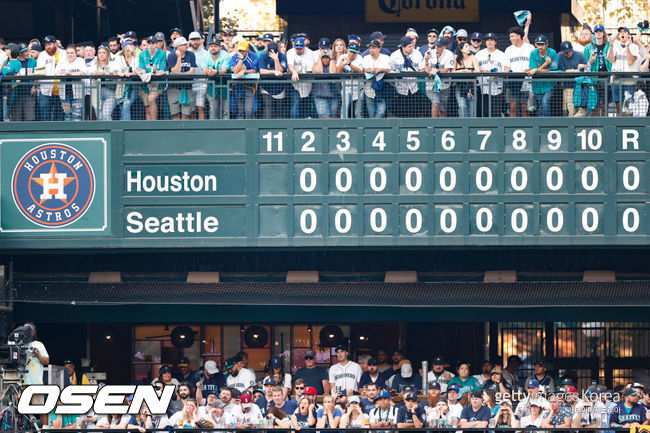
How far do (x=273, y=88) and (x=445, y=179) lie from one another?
10.4 ft

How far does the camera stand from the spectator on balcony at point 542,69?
21125mm

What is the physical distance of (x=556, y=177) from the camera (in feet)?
68.3

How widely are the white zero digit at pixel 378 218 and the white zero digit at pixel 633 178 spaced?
3.87m

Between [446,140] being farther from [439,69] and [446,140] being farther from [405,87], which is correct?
[439,69]

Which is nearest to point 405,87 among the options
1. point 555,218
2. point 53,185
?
point 555,218

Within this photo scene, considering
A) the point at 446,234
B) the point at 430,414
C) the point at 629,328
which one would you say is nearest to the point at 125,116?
the point at 446,234

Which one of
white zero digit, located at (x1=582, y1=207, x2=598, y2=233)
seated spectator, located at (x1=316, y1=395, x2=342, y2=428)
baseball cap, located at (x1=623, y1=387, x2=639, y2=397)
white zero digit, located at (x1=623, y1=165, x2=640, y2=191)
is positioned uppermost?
white zero digit, located at (x1=623, y1=165, x2=640, y2=191)

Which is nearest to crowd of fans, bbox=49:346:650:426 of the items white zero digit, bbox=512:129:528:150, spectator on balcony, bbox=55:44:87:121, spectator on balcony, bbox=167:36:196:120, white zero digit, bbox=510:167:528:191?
white zero digit, bbox=510:167:528:191

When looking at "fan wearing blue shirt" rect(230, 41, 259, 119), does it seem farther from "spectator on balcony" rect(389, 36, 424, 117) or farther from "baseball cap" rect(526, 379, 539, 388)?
"baseball cap" rect(526, 379, 539, 388)

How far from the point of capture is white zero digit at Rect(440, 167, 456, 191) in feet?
68.5

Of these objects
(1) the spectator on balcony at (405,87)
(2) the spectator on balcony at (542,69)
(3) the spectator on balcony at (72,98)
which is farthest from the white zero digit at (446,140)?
(3) the spectator on balcony at (72,98)

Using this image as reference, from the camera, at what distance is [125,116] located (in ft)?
70.5

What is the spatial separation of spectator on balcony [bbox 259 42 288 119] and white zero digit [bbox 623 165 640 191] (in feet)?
18.4

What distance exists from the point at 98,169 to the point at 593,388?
886 centimetres
